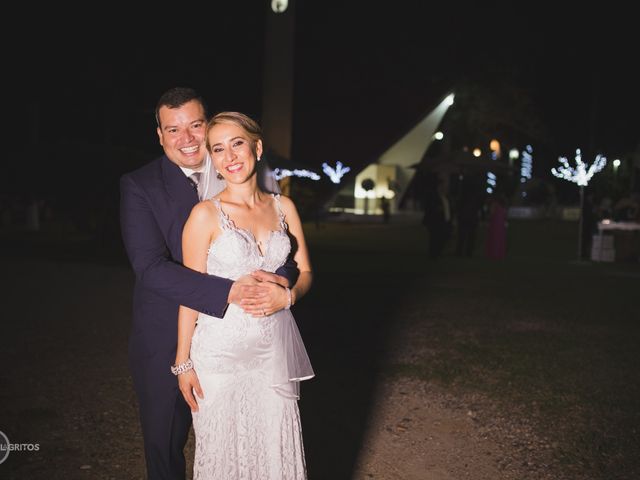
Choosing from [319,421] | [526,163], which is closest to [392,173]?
[526,163]

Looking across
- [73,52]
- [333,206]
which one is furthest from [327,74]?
[73,52]

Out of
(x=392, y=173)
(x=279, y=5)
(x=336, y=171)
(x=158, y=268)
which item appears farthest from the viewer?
(x=392, y=173)

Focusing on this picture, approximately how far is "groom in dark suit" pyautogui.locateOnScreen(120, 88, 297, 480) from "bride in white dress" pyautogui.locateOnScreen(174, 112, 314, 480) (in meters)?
0.12

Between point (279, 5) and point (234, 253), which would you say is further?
point (279, 5)

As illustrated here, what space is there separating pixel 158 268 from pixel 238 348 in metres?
0.46

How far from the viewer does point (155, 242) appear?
259 cm

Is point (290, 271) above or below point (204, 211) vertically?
below

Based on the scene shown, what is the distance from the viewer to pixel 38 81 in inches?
890

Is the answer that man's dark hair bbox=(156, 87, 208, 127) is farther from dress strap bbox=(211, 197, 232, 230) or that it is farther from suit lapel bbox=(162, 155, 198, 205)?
dress strap bbox=(211, 197, 232, 230)

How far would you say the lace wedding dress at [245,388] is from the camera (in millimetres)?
2523

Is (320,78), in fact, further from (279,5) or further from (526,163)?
(526,163)

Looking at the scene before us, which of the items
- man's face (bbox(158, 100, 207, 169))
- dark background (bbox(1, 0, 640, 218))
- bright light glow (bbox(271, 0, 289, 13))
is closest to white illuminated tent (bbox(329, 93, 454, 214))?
dark background (bbox(1, 0, 640, 218))

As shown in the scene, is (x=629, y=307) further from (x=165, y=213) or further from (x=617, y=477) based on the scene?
(x=165, y=213)

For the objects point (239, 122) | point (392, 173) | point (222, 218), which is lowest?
point (222, 218)
